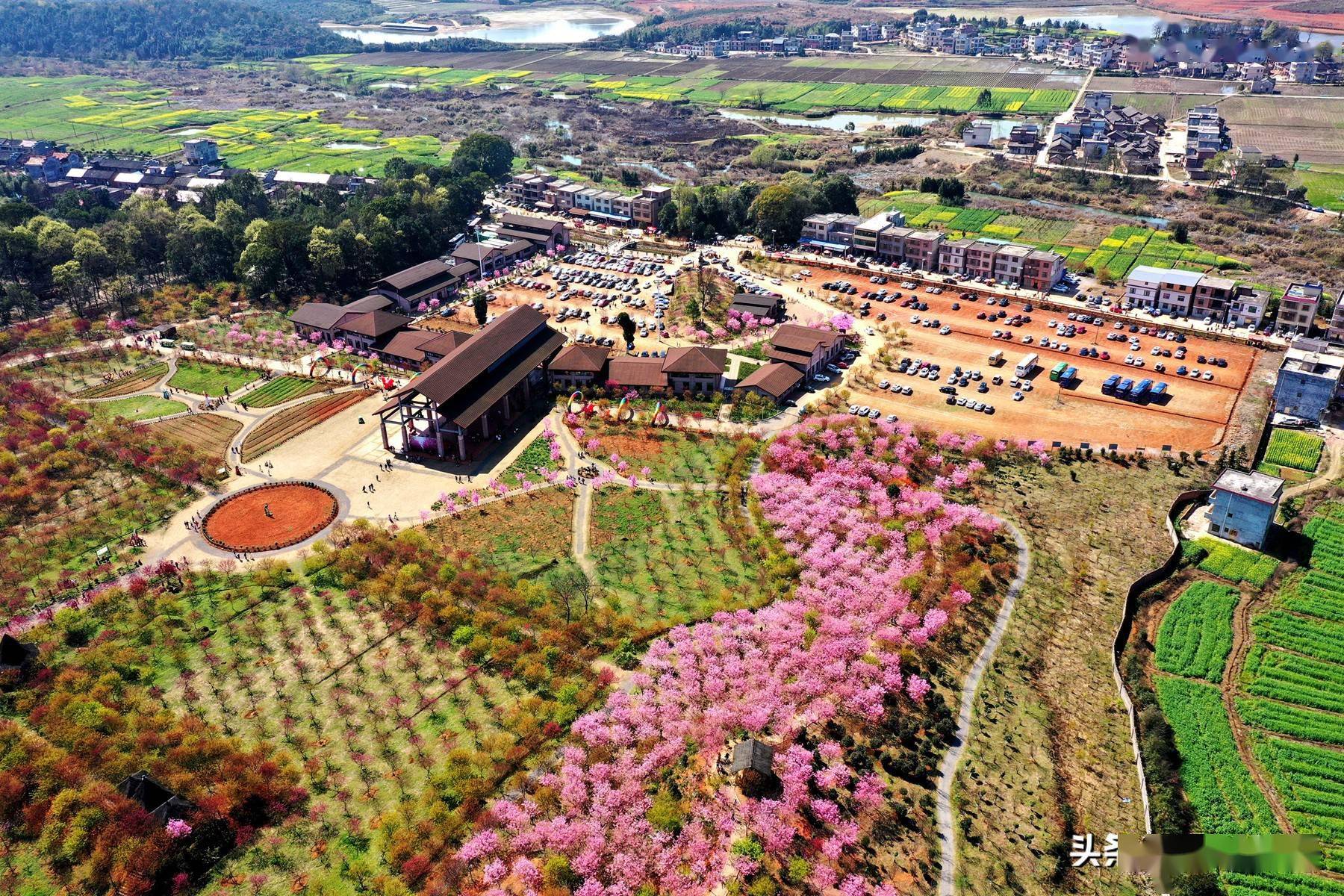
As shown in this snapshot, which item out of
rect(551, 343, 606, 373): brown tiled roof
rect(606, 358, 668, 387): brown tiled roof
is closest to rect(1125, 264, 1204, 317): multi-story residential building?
rect(606, 358, 668, 387): brown tiled roof

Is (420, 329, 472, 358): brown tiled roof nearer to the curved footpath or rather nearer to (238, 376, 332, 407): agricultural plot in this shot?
(238, 376, 332, 407): agricultural plot

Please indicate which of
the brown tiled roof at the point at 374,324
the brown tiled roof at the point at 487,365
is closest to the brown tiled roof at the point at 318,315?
the brown tiled roof at the point at 374,324

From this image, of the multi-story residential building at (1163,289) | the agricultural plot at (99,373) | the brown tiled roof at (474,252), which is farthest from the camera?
the brown tiled roof at (474,252)

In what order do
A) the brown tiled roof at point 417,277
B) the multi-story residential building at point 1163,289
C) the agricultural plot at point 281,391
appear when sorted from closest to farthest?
the agricultural plot at point 281,391
the multi-story residential building at point 1163,289
the brown tiled roof at point 417,277

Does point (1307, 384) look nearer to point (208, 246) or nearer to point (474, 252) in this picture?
point (474, 252)

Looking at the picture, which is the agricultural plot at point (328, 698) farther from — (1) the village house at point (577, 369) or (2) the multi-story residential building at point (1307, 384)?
(2) the multi-story residential building at point (1307, 384)

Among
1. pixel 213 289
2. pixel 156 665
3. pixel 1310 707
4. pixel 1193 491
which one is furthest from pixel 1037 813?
pixel 213 289

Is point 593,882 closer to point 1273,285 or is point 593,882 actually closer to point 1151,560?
point 1151,560
